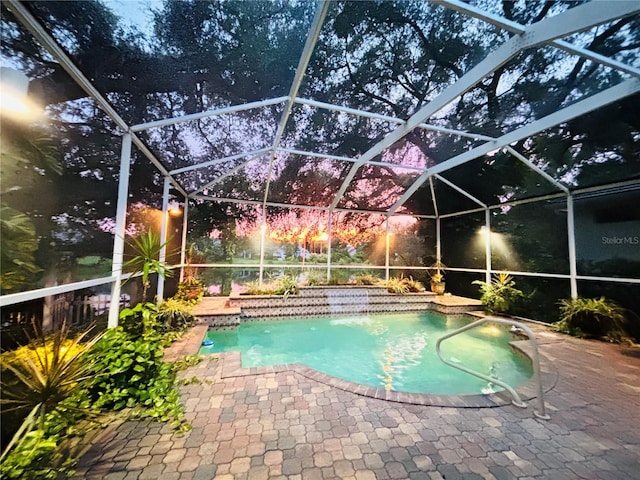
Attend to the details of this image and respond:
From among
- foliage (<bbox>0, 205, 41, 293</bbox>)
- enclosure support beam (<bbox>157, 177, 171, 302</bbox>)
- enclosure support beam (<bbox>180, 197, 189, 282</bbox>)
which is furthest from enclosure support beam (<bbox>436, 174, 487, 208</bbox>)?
foliage (<bbox>0, 205, 41, 293</bbox>)

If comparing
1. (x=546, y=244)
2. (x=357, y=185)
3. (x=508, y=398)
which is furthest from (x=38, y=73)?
(x=546, y=244)

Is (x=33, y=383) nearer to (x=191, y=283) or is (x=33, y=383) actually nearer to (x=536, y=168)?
(x=191, y=283)

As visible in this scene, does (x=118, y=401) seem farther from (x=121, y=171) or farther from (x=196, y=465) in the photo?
(x=121, y=171)

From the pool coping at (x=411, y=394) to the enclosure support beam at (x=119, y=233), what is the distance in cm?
162

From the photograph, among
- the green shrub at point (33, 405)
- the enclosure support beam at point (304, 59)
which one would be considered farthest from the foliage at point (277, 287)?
the green shrub at point (33, 405)

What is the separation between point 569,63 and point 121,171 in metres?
6.22

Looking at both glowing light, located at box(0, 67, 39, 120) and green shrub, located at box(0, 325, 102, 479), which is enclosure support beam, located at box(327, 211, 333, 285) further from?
glowing light, located at box(0, 67, 39, 120)

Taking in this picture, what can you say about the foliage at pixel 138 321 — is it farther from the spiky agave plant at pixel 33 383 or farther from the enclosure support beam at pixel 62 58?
the enclosure support beam at pixel 62 58

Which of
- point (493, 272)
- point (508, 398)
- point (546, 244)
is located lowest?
point (508, 398)

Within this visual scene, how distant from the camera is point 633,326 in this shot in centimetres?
525

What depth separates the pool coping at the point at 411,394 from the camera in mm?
2910

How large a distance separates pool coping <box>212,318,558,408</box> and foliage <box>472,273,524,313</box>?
13.0ft

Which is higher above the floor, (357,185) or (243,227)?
(357,185)

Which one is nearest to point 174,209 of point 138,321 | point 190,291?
point 190,291
